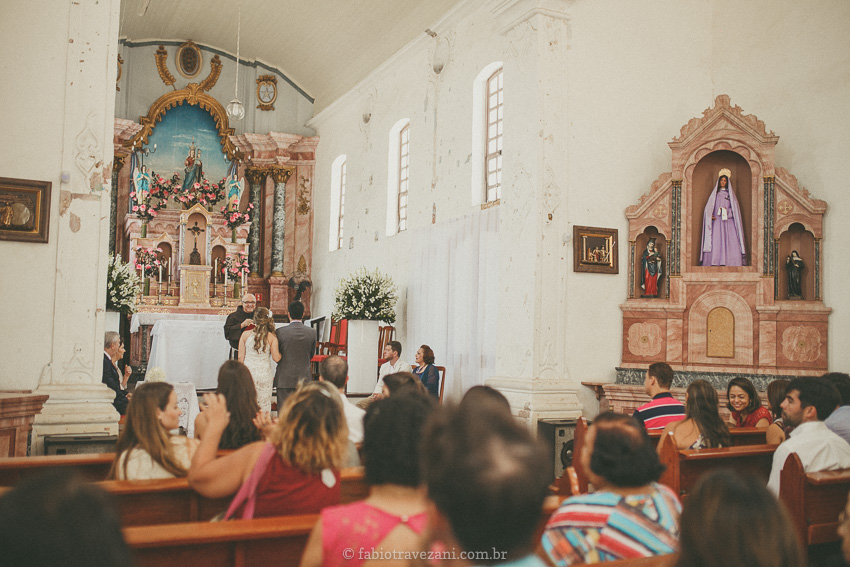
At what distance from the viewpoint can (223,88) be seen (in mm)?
16984

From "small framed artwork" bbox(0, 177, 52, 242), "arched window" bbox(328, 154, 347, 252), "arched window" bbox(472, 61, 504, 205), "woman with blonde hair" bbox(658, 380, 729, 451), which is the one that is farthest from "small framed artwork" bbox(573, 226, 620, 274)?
"arched window" bbox(328, 154, 347, 252)

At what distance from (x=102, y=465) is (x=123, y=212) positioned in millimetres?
12858

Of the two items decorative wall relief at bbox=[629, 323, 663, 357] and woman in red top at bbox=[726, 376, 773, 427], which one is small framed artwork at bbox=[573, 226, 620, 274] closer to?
decorative wall relief at bbox=[629, 323, 663, 357]

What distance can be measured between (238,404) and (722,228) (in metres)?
6.46

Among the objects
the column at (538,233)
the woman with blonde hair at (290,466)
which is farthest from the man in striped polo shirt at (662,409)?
the woman with blonde hair at (290,466)

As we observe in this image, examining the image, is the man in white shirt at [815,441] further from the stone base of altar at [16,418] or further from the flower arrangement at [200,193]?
the flower arrangement at [200,193]

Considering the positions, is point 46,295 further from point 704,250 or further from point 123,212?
point 123,212

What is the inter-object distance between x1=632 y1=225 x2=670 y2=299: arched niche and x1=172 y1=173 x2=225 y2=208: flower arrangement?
34.5ft

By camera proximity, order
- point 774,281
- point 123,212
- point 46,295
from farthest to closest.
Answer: point 123,212, point 774,281, point 46,295

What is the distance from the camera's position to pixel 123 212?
1592 cm

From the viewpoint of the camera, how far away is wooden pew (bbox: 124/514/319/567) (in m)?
2.48

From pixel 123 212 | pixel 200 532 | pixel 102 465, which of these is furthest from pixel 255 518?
pixel 123 212

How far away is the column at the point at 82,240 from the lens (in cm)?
580

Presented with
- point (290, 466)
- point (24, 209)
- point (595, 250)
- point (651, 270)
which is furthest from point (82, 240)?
point (651, 270)
